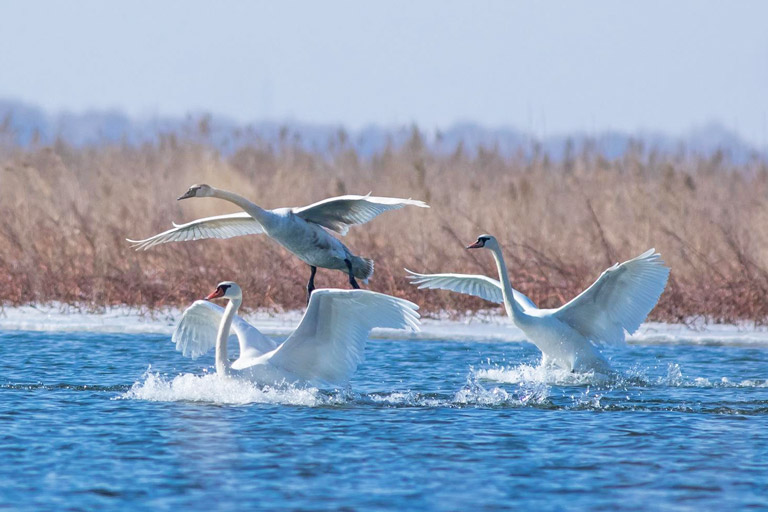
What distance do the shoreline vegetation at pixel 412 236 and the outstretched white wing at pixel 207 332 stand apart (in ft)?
12.8

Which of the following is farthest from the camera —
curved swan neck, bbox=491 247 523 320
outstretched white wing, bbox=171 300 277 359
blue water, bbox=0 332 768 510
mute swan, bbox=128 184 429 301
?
mute swan, bbox=128 184 429 301

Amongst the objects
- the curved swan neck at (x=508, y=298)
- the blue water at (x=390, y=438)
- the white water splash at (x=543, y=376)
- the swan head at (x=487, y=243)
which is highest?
the swan head at (x=487, y=243)

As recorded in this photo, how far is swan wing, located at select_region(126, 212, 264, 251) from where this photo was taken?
10.6 m

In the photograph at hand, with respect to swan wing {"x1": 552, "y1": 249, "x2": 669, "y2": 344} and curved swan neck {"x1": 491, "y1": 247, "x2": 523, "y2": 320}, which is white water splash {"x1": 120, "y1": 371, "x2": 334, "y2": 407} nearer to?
curved swan neck {"x1": 491, "y1": 247, "x2": 523, "y2": 320}

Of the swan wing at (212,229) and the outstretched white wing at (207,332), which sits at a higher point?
the swan wing at (212,229)

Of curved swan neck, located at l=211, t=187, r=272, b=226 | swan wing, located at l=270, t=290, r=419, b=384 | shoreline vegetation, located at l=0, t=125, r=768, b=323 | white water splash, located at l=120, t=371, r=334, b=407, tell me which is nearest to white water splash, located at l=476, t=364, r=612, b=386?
white water splash, located at l=120, t=371, r=334, b=407

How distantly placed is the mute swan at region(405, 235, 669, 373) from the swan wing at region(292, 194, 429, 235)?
109 cm

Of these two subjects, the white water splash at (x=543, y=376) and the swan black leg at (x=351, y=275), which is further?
the swan black leg at (x=351, y=275)

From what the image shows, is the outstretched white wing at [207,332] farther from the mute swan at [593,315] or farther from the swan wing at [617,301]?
the swan wing at [617,301]

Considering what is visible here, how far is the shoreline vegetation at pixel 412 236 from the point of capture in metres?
13.3

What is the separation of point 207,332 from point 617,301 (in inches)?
121

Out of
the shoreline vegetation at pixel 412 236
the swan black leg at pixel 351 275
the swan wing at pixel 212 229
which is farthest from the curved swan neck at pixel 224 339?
the shoreline vegetation at pixel 412 236

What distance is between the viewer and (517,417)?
26.6ft

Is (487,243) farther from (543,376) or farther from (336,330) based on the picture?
(336,330)
